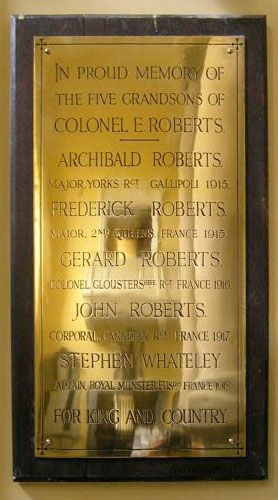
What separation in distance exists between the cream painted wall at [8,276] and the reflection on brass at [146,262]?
0.08 metres

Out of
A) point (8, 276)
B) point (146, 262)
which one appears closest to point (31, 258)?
point (8, 276)

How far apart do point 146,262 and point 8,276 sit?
1.06 feet

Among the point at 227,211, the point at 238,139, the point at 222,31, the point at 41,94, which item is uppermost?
the point at 222,31

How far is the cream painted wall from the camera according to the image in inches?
62.7

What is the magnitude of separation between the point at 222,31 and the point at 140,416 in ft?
2.93

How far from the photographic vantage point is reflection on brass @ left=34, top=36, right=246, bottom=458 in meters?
1.56

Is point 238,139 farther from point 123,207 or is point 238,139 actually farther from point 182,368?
point 182,368

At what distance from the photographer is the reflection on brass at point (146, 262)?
156 centimetres

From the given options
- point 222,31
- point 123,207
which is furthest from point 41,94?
point 222,31

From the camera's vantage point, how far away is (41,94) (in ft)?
5.17

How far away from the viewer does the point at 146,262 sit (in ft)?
5.14

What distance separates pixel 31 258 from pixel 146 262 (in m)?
0.26

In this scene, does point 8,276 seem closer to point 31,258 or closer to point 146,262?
point 31,258

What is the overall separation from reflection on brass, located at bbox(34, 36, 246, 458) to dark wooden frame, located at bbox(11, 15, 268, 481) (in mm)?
21
